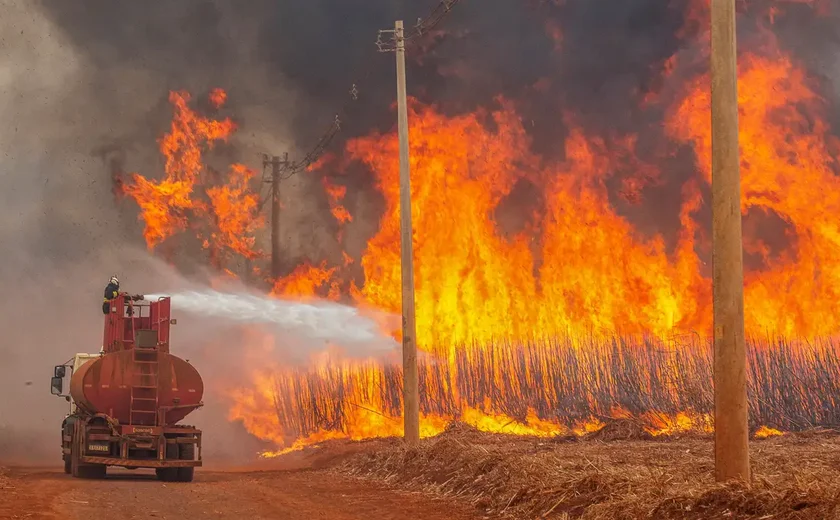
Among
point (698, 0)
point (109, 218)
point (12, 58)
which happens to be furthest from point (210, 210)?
point (698, 0)

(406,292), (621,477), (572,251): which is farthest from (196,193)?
(621,477)

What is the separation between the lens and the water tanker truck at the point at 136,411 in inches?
999

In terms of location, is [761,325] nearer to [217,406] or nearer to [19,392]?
[217,406]

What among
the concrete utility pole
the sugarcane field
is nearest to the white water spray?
the sugarcane field

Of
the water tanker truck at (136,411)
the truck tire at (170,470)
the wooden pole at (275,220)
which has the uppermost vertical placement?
the wooden pole at (275,220)

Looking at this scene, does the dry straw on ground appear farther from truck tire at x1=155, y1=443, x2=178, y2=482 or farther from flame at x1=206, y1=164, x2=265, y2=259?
flame at x1=206, y1=164, x2=265, y2=259

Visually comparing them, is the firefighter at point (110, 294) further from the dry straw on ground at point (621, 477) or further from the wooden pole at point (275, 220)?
the wooden pole at point (275, 220)

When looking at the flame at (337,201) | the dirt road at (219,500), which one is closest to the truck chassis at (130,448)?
the dirt road at (219,500)

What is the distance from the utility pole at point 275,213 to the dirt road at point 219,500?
75.6ft

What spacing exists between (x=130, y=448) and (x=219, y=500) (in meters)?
6.98

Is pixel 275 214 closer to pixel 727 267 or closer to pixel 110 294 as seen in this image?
pixel 110 294

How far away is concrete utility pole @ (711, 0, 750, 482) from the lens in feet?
41.7

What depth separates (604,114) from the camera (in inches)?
1663

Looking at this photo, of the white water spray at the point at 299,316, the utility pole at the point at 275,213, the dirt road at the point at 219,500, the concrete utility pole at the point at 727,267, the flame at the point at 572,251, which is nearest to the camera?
the concrete utility pole at the point at 727,267
